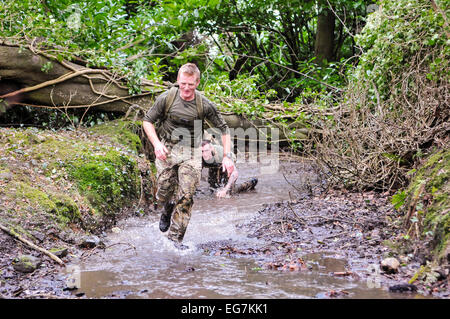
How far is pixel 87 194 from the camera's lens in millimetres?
6578

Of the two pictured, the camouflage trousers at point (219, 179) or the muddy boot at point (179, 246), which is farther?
the camouflage trousers at point (219, 179)

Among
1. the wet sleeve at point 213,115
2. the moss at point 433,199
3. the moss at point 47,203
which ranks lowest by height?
the moss at point 47,203

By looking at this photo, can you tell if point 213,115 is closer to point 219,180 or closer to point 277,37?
point 219,180

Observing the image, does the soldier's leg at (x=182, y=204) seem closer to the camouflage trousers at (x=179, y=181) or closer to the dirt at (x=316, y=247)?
the camouflage trousers at (x=179, y=181)

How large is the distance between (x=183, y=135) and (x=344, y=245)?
2297 millimetres

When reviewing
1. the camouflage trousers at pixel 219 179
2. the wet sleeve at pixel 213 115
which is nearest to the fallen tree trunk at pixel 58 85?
the camouflage trousers at pixel 219 179

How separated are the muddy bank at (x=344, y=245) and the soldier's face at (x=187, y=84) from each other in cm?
183

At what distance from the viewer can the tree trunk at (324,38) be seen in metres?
13.5

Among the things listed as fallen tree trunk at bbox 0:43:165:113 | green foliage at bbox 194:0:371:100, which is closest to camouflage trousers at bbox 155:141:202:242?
fallen tree trunk at bbox 0:43:165:113

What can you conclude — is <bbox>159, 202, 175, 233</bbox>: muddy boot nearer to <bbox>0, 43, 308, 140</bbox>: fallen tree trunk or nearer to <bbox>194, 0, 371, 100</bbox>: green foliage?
<bbox>0, 43, 308, 140</bbox>: fallen tree trunk

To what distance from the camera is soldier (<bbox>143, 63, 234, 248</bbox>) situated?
223 inches

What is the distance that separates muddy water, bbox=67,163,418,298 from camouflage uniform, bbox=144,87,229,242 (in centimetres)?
42

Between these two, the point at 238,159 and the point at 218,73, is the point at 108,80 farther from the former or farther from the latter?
the point at 218,73
